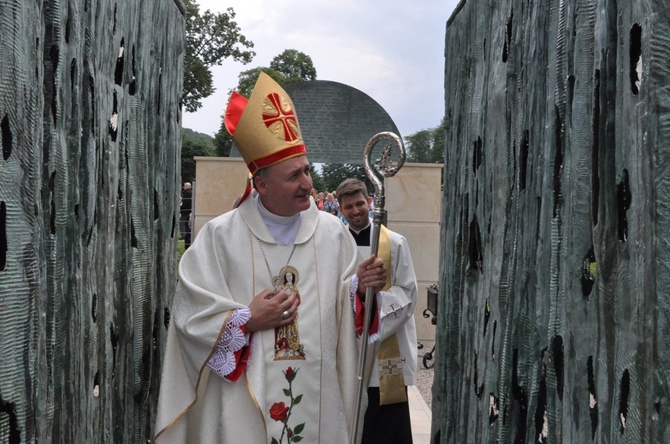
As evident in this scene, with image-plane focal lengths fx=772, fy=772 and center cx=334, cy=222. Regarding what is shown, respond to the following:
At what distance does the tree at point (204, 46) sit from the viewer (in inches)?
1537

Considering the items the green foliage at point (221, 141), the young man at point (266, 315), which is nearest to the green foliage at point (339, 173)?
the young man at point (266, 315)

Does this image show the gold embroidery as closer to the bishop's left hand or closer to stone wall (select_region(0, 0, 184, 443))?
the bishop's left hand

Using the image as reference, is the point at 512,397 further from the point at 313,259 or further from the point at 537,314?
the point at 313,259

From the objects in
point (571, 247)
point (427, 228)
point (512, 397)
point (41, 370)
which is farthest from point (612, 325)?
point (427, 228)

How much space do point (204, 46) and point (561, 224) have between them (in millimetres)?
39988

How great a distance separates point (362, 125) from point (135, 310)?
8.14 m

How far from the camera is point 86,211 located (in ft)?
8.04

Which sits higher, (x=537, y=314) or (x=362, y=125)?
(x=362, y=125)

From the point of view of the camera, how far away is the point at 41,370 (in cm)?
202

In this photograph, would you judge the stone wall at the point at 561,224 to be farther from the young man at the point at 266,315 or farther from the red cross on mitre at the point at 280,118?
the red cross on mitre at the point at 280,118

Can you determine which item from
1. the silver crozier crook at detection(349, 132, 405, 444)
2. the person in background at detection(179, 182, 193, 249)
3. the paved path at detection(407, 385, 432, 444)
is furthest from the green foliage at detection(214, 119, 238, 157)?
the silver crozier crook at detection(349, 132, 405, 444)

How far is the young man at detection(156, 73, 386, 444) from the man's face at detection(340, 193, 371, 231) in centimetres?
127

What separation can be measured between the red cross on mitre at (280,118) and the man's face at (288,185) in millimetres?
125

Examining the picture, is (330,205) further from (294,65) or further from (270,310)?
(294,65)
